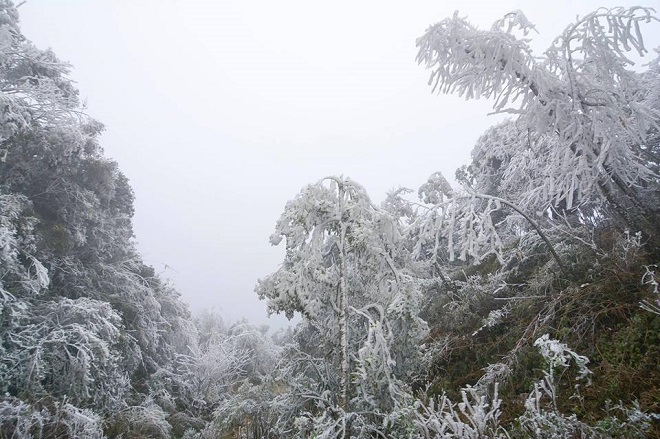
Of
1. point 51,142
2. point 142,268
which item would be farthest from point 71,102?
point 142,268

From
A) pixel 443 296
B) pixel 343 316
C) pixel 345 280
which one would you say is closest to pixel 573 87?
pixel 345 280

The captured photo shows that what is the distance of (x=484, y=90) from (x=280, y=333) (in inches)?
1210

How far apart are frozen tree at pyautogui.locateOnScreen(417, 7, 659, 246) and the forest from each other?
3 centimetres

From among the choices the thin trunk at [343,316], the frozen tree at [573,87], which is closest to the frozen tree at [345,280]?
the thin trunk at [343,316]

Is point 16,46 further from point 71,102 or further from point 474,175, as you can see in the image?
point 474,175

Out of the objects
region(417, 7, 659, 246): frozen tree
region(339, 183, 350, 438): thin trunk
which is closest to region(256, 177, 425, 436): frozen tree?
region(339, 183, 350, 438): thin trunk

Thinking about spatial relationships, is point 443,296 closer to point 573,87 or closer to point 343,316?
point 343,316

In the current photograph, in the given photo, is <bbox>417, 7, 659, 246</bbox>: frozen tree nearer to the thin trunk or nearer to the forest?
the forest

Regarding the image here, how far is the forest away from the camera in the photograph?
4520mm

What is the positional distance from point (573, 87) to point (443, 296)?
7.21 metres

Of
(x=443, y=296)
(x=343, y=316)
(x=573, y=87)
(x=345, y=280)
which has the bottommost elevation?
(x=343, y=316)

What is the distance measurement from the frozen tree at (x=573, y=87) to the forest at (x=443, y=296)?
0.03 metres

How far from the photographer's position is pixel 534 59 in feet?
17.9

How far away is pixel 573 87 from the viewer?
17.4 ft
